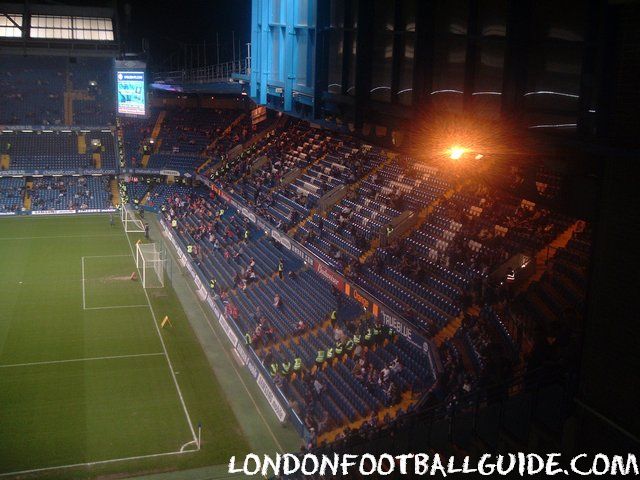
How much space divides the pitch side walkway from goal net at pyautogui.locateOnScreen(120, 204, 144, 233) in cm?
1613

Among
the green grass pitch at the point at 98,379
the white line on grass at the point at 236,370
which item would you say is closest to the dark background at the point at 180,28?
the green grass pitch at the point at 98,379

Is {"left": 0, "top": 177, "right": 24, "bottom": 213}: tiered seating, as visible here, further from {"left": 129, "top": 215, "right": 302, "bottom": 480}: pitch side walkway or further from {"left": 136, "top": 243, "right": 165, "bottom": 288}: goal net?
{"left": 129, "top": 215, "right": 302, "bottom": 480}: pitch side walkway

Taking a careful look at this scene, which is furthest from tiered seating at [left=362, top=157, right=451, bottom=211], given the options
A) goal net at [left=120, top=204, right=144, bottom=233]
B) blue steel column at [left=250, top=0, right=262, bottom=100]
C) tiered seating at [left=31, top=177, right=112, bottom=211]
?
tiered seating at [left=31, top=177, right=112, bottom=211]

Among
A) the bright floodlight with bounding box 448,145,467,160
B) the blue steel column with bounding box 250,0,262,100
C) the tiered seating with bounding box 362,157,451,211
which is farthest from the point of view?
the tiered seating with bounding box 362,157,451,211

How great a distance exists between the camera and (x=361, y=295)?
24078mm

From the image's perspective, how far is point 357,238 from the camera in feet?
95.6

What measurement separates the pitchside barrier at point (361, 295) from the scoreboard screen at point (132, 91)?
2163 cm

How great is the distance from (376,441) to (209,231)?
3095 centimetres

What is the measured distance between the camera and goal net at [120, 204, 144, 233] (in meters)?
50.8

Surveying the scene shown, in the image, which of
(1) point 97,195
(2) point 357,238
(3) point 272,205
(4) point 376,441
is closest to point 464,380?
(4) point 376,441

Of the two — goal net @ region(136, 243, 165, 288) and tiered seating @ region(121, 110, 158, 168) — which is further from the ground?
tiered seating @ region(121, 110, 158, 168)

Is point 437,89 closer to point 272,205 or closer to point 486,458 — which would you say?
point 486,458

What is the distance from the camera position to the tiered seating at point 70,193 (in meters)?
57.2

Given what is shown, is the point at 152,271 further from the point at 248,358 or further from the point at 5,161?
the point at 5,161
